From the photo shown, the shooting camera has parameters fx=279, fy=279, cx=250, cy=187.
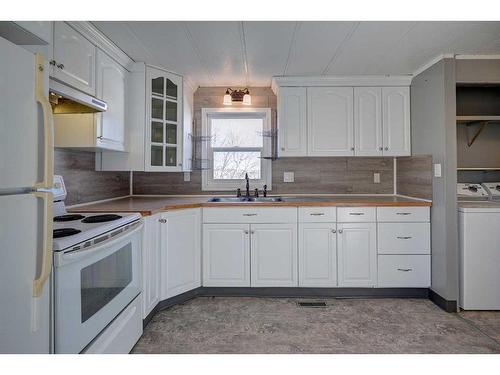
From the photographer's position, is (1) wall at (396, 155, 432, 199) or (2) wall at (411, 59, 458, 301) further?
(1) wall at (396, 155, 432, 199)

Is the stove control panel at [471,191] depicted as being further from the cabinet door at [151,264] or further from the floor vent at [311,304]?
the cabinet door at [151,264]

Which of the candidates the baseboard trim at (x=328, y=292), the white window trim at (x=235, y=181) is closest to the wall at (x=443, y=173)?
the baseboard trim at (x=328, y=292)

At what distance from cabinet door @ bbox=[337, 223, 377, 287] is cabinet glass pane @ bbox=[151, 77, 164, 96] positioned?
2.10 m

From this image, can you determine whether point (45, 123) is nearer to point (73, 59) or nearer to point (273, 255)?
point (73, 59)

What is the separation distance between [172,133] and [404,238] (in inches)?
94.3

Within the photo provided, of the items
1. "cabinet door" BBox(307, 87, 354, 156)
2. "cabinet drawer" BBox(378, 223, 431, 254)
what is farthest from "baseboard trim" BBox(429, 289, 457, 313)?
"cabinet door" BBox(307, 87, 354, 156)

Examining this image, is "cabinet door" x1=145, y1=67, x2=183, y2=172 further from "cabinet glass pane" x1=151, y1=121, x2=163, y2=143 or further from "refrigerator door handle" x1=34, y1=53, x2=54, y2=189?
"refrigerator door handle" x1=34, y1=53, x2=54, y2=189

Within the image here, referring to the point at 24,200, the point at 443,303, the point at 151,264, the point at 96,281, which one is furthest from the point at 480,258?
the point at 24,200

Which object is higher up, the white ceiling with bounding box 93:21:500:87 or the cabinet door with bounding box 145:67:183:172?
the white ceiling with bounding box 93:21:500:87

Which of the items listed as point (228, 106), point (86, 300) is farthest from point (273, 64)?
point (86, 300)

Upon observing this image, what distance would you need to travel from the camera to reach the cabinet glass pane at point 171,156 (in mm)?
2727

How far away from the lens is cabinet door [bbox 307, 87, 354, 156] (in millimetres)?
2861

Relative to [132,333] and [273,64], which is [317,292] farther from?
[273,64]

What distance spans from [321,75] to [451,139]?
1293 millimetres
